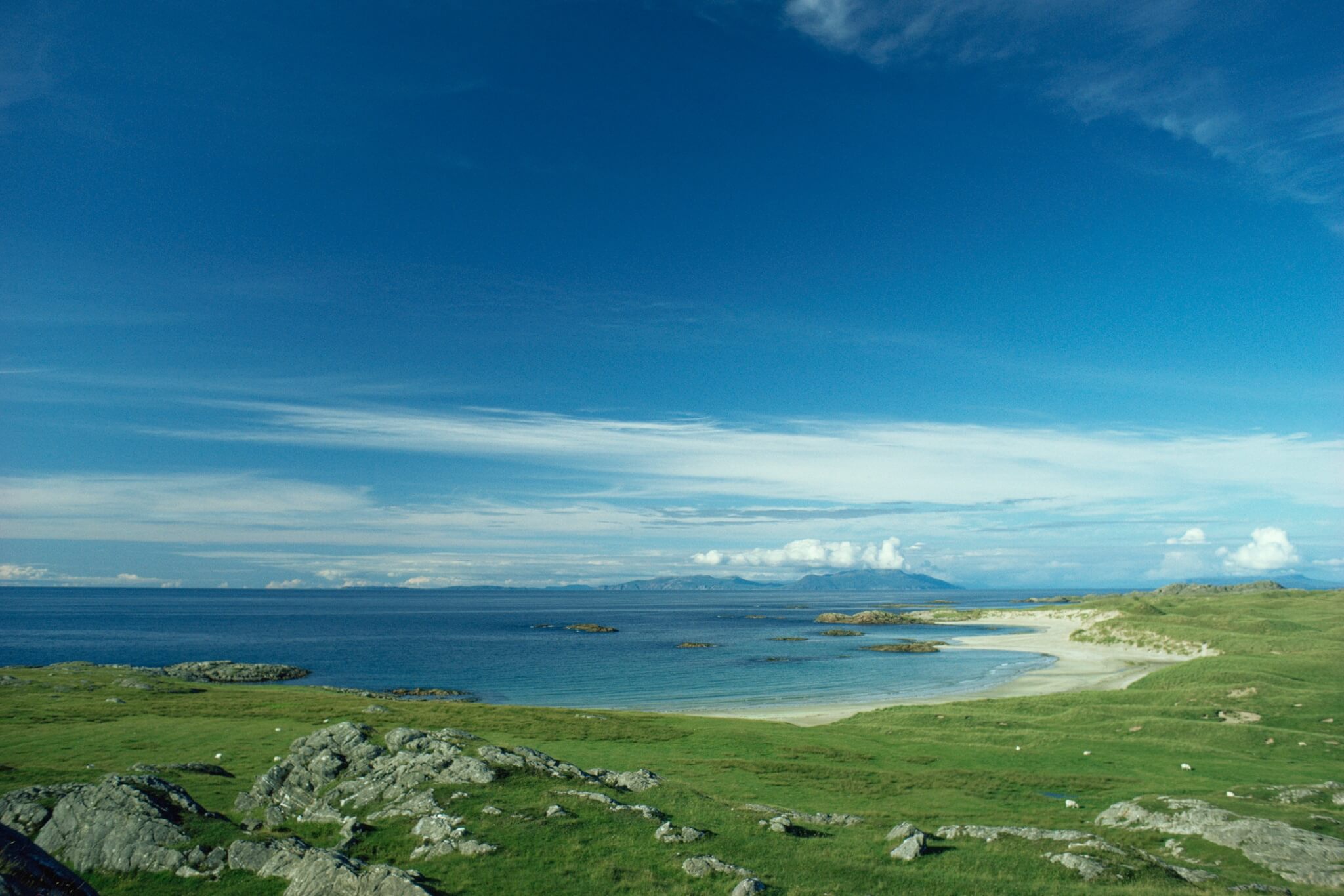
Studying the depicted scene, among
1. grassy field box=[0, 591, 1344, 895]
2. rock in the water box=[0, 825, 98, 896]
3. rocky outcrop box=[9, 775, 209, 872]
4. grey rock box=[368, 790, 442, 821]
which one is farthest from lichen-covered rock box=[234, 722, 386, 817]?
rock in the water box=[0, 825, 98, 896]

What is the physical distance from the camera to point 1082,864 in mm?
20359

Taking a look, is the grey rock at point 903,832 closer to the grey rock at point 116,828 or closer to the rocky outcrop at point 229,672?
the grey rock at point 116,828

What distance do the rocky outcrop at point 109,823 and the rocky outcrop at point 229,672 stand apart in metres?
91.6

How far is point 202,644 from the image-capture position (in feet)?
513

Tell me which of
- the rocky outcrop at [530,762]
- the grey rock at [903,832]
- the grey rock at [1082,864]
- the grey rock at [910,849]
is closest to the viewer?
the grey rock at [1082,864]

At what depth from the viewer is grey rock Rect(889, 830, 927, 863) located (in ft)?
70.0

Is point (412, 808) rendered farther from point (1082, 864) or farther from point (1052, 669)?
point (1052, 669)

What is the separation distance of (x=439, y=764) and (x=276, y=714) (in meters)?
35.0

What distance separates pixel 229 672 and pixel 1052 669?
417ft

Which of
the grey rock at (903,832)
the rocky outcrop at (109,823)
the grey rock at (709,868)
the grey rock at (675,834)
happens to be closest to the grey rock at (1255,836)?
the grey rock at (903,832)

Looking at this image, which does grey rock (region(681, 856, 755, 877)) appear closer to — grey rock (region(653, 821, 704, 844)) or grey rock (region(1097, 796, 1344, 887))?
grey rock (region(653, 821, 704, 844))

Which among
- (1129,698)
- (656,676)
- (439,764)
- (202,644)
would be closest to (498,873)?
(439,764)

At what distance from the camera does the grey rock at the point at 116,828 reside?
2016 centimetres

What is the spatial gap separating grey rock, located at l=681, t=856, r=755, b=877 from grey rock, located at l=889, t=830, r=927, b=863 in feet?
17.3
